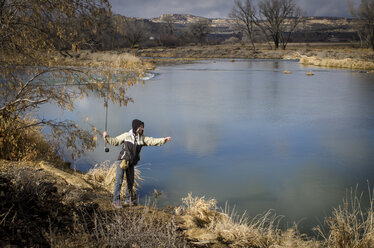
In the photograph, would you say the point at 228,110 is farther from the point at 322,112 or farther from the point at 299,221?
the point at 299,221

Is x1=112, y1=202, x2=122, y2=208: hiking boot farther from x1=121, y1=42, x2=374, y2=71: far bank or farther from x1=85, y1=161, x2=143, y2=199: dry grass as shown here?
x1=121, y1=42, x2=374, y2=71: far bank

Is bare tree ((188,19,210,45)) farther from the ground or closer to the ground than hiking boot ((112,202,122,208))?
farther from the ground

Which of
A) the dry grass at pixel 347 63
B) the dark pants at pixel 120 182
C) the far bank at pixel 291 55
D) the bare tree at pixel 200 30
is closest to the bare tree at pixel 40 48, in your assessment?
the dark pants at pixel 120 182

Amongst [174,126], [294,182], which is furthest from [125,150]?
[174,126]

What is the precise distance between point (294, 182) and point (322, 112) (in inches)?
332

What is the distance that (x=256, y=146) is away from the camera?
34.7 feet

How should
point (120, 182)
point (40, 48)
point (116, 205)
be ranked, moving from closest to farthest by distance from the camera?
point (116, 205), point (120, 182), point (40, 48)

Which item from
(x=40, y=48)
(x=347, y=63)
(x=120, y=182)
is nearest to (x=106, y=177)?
(x=120, y=182)

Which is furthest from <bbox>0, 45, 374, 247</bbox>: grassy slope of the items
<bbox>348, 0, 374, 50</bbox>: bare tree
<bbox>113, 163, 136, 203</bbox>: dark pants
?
<bbox>348, 0, 374, 50</bbox>: bare tree

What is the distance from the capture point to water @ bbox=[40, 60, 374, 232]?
7.38 metres

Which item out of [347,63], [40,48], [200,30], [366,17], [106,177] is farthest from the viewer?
[200,30]

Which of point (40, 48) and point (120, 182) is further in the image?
point (40, 48)

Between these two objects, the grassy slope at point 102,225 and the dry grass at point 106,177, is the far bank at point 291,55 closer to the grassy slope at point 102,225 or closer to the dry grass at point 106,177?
the dry grass at point 106,177

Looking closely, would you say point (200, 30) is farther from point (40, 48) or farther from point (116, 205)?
point (116, 205)
